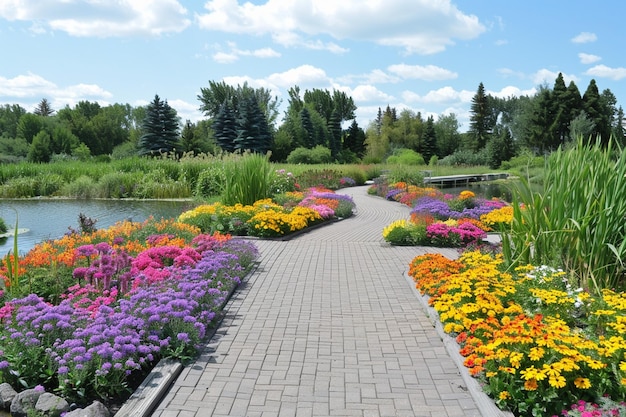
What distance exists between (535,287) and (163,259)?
5.01 metres

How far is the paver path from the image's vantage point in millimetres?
3576

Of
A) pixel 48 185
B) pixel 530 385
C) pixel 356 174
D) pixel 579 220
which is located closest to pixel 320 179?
pixel 356 174

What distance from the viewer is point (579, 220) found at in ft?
18.1

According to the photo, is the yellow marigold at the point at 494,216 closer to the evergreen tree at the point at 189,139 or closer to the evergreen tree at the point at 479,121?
the evergreen tree at the point at 189,139

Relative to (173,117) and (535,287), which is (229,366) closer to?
(535,287)

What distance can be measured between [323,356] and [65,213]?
46.4ft

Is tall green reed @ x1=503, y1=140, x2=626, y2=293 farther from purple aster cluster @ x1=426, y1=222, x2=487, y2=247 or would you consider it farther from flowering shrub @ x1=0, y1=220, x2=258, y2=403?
flowering shrub @ x1=0, y1=220, x2=258, y2=403

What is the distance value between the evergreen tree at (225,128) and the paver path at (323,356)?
1682 inches

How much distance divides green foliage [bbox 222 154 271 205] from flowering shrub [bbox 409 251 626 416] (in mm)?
8800

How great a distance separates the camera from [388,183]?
23.3 m

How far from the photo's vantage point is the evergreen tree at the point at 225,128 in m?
49.0

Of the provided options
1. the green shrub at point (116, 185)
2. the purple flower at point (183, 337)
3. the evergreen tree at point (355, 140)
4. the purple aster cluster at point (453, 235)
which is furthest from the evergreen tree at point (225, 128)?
the purple flower at point (183, 337)

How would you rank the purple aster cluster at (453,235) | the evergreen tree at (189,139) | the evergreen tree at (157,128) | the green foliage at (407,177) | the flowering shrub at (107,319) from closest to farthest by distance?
the flowering shrub at (107,319) < the purple aster cluster at (453,235) < the green foliage at (407,177) < the evergreen tree at (157,128) < the evergreen tree at (189,139)

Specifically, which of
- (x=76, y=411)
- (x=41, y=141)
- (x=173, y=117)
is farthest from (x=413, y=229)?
(x=41, y=141)
